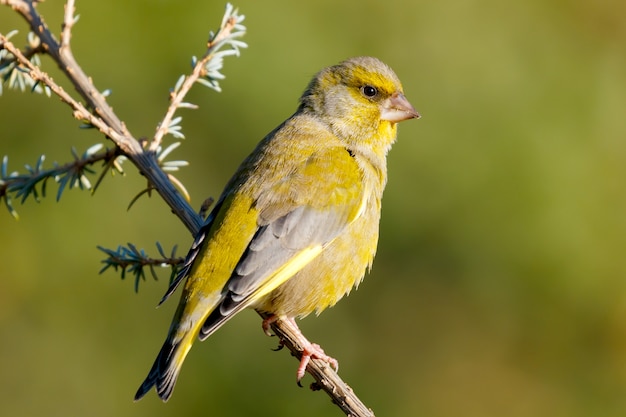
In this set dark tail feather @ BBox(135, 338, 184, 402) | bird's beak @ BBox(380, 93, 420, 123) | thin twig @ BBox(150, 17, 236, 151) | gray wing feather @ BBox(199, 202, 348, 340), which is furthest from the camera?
bird's beak @ BBox(380, 93, 420, 123)

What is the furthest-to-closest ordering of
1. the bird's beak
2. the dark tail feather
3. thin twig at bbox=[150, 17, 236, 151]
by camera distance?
the bird's beak < thin twig at bbox=[150, 17, 236, 151] < the dark tail feather

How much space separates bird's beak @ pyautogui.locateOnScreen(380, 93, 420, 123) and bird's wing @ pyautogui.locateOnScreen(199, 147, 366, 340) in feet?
1.54

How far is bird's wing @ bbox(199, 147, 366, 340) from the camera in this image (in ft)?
14.4

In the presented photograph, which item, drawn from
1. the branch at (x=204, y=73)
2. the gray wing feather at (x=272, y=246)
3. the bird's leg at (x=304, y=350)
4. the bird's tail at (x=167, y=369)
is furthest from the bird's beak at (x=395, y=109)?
the bird's tail at (x=167, y=369)

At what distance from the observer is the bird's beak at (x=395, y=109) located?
5.38 meters

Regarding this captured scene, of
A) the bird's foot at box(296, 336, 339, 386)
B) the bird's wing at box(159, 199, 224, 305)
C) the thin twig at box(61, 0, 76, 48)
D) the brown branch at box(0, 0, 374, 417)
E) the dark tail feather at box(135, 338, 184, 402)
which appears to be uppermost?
the thin twig at box(61, 0, 76, 48)

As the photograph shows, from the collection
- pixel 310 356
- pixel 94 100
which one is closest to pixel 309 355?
pixel 310 356

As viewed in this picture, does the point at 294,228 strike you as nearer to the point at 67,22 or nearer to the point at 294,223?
the point at 294,223

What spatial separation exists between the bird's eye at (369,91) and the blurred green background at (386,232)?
0.67 m

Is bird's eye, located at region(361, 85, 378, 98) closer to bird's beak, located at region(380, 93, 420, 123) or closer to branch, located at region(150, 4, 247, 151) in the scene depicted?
bird's beak, located at region(380, 93, 420, 123)

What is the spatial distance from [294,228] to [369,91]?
3.69 ft

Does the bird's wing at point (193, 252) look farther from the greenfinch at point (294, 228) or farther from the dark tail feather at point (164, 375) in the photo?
the dark tail feather at point (164, 375)

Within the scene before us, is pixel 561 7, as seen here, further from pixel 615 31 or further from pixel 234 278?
pixel 234 278

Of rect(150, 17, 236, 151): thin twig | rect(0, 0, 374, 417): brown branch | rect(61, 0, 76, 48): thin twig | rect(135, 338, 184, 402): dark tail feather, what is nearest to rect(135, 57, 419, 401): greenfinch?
rect(135, 338, 184, 402): dark tail feather
